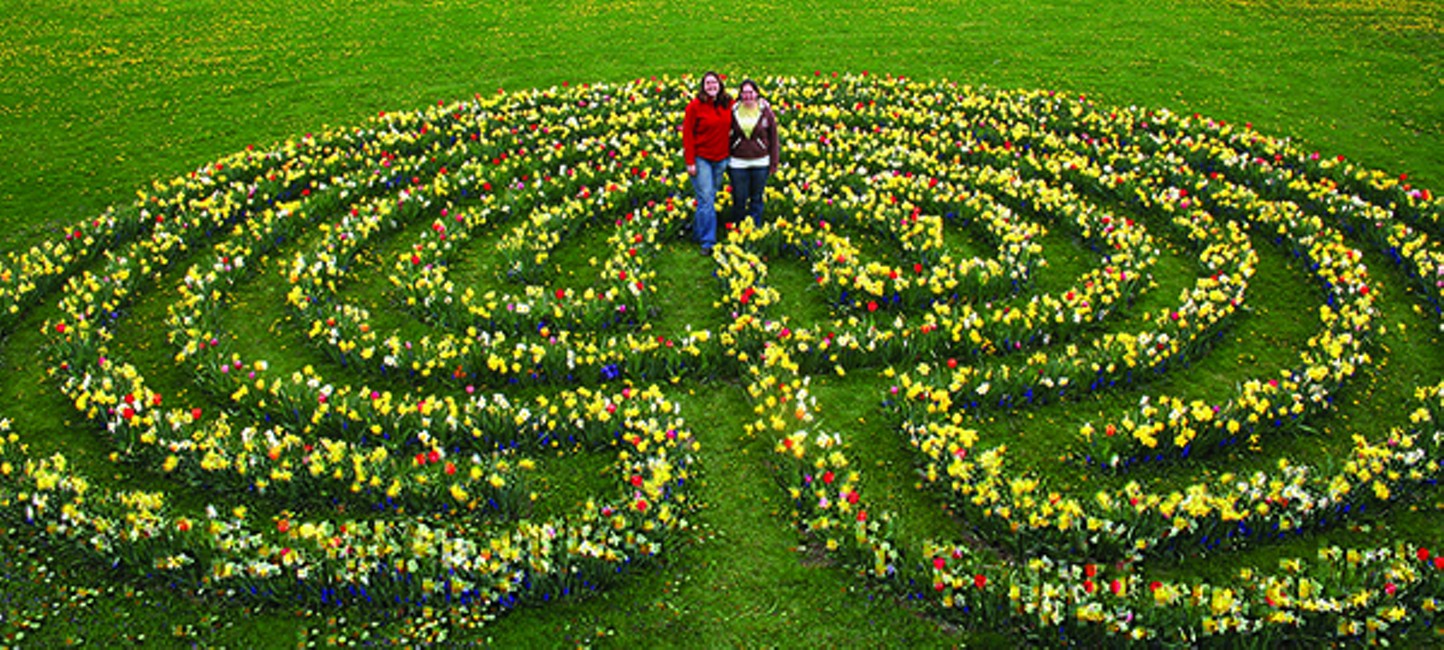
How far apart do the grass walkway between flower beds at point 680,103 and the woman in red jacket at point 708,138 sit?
0.95 metres

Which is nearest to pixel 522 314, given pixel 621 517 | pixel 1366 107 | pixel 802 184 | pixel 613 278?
pixel 613 278

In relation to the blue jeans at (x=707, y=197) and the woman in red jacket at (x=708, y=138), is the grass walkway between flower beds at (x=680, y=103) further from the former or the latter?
the woman in red jacket at (x=708, y=138)

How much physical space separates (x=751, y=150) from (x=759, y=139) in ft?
0.51

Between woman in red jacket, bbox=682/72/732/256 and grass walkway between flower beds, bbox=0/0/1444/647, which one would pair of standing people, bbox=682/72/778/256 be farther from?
grass walkway between flower beds, bbox=0/0/1444/647

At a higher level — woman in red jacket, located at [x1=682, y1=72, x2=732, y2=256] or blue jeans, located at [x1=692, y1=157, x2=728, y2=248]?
woman in red jacket, located at [x1=682, y1=72, x2=732, y2=256]

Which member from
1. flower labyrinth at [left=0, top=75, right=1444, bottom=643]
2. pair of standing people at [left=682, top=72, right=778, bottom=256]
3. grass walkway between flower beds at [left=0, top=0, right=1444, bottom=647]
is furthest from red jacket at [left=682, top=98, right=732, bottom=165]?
grass walkway between flower beds at [left=0, top=0, right=1444, bottom=647]

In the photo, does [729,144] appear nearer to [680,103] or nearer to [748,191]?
[748,191]

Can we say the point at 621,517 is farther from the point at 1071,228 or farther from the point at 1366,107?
the point at 1366,107

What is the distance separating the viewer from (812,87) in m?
17.9

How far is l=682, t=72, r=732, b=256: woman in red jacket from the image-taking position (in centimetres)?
1120

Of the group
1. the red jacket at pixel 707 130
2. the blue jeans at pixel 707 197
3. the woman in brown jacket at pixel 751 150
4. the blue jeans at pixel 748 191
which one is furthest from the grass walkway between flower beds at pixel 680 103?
the red jacket at pixel 707 130

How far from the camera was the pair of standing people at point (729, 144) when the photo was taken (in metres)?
11.2

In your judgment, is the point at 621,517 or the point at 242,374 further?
the point at 242,374

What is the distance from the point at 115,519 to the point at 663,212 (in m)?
7.31
